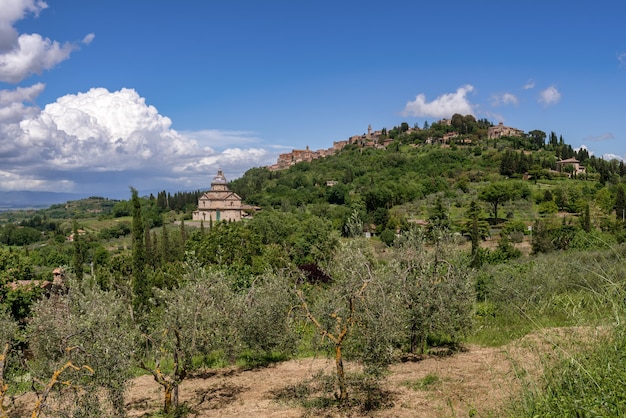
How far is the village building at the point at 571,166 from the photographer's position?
95219 mm

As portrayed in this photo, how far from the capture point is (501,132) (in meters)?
155

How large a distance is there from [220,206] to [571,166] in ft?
271

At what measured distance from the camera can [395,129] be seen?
187 m

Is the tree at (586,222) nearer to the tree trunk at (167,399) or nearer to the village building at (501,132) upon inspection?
the tree trunk at (167,399)

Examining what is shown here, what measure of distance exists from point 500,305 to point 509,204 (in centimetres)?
5758

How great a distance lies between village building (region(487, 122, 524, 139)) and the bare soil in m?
154

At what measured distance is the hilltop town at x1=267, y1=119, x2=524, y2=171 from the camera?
15362 centimetres

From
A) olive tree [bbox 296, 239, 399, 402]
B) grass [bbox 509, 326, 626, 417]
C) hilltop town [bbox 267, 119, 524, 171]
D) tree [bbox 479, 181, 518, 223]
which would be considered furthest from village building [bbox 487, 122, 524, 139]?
grass [bbox 509, 326, 626, 417]

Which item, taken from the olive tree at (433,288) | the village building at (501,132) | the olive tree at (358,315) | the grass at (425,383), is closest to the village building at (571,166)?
the village building at (501,132)

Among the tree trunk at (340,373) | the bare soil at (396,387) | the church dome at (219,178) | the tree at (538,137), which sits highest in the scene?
the tree at (538,137)

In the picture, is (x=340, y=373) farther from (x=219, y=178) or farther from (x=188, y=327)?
(x=219, y=178)

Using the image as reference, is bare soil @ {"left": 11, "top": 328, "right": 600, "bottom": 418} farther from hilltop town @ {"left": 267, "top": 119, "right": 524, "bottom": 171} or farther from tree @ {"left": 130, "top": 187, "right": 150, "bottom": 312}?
hilltop town @ {"left": 267, "top": 119, "right": 524, "bottom": 171}

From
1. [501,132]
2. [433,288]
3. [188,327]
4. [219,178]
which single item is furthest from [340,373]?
[501,132]

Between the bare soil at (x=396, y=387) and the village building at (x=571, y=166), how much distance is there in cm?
9750
